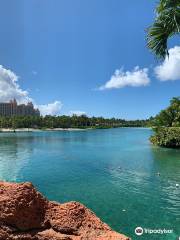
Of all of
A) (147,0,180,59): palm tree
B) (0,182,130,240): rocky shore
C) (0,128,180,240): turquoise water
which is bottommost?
(0,128,180,240): turquoise water

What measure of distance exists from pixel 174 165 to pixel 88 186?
1329cm

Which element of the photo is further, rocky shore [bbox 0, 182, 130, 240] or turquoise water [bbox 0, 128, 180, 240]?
turquoise water [bbox 0, 128, 180, 240]

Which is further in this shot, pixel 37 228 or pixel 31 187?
pixel 31 187

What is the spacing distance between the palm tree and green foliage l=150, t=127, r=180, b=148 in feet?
135

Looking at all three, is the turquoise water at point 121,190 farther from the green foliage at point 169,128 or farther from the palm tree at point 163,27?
the green foliage at point 169,128

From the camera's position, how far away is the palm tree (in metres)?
8.30

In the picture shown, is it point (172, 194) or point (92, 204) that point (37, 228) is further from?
point (172, 194)

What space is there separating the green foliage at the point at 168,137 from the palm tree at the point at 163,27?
4118 centimetres

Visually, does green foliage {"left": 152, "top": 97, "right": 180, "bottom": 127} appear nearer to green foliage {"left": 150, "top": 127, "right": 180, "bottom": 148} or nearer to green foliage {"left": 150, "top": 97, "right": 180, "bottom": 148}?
green foliage {"left": 150, "top": 97, "right": 180, "bottom": 148}

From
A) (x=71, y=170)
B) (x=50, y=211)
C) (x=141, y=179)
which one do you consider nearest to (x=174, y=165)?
(x=141, y=179)

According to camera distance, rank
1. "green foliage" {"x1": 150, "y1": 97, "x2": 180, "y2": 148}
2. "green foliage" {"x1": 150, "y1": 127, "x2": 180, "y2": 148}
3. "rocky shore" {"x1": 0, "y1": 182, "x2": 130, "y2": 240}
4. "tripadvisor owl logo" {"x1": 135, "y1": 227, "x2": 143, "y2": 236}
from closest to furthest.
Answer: "rocky shore" {"x1": 0, "y1": 182, "x2": 130, "y2": 240} → "tripadvisor owl logo" {"x1": 135, "y1": 227, "x2": 143, "y2": 236} → "green foliage" {"x1": 150, "y1": 127, "x2": 180, "y2": 148} → "green foliage" {"x1": 150, "y1": 97, "x2": 180, "y2": 148}

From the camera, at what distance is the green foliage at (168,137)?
48.6 metres

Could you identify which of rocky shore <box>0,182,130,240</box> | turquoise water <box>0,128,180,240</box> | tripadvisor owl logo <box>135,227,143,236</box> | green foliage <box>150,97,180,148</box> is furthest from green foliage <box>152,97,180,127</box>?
rocky shore <box>0,182,130,240</box>

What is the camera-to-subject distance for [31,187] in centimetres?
620
